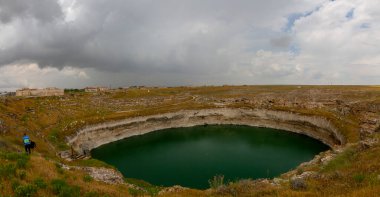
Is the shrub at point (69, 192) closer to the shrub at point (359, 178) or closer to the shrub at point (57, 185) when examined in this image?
the shrub at point (57, 185)

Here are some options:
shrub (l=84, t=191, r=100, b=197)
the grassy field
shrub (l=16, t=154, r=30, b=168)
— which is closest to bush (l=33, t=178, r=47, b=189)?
the grassy field

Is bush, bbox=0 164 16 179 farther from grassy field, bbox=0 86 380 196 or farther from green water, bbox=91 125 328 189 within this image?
green water, bbox=91 125 328 189

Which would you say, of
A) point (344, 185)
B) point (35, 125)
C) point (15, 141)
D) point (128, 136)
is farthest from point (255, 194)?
→ point (128, 136)

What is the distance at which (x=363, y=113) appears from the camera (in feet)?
169

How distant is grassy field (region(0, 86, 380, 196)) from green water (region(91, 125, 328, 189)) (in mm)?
6786

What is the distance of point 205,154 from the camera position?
164 ft

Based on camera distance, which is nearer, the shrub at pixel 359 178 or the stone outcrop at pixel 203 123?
the shrub at pixel 359 178

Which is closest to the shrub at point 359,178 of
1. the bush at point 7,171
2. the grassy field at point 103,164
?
the grassy field at point 103,164

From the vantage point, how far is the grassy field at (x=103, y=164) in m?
11.1

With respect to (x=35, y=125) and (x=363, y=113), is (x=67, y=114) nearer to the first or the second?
(x=35, y=125)

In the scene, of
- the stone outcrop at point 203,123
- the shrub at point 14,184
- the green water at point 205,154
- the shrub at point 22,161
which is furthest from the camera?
the stone outcrop at point 203,123

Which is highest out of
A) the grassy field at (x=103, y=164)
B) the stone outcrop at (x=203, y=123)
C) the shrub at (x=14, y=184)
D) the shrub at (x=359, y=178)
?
the shrub at (x=359, y=178)

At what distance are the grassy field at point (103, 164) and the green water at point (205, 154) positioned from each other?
6786 millimetres

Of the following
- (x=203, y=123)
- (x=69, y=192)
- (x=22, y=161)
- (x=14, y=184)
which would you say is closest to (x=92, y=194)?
(x=69, y=192)
